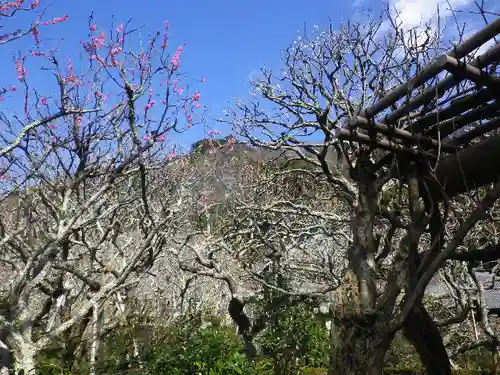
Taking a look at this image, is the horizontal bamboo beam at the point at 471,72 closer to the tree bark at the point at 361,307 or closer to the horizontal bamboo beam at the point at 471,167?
the horizontal bamboo beam at the point at 471,167

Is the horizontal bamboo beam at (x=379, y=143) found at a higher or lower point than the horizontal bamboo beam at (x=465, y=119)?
lower

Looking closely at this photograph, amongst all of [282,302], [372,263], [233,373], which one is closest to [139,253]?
[233,373]

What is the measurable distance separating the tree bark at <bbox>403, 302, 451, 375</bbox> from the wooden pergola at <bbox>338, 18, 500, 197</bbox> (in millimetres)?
924

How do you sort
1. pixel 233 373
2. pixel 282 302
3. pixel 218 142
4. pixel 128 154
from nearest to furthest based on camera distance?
pixel 233 373 → pixel 128 154 → pixel 282 302 → pixel 218 142

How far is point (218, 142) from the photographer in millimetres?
10070

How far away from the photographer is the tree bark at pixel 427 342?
3.61m

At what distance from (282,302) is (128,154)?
433 centimetres

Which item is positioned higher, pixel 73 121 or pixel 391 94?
pixel 73 121

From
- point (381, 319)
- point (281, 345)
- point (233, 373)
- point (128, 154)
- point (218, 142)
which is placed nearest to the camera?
point (381, 319)

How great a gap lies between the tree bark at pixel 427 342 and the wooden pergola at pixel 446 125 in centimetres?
92

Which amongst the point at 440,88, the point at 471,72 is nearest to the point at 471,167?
the point at 440,88

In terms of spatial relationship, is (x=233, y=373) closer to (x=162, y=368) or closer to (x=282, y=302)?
(x=162, y=368)

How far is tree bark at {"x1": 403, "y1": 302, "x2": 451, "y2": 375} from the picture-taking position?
3.61 meters

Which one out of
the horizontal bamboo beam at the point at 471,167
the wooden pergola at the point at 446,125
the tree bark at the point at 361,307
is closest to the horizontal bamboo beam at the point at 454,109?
the wooden pergola at the point at 446,125
